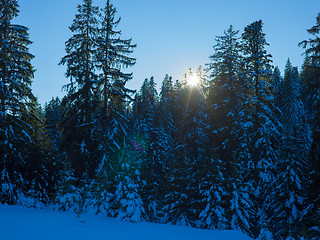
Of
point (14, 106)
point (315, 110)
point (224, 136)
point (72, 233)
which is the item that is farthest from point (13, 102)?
point (315, 110)

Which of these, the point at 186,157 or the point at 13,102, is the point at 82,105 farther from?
the point at 186,157

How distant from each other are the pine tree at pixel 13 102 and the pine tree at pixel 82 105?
2520mm

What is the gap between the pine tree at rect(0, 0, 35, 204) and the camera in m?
15.4

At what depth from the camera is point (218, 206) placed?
55.8 ft

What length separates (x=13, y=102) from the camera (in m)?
16.6

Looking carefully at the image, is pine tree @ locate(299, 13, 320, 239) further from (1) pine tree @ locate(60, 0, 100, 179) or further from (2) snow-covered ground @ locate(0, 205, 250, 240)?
(1) pine tree @ locate(60, 0, 100, 179)

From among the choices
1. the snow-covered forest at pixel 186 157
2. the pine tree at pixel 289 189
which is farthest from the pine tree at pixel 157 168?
the pine tree at pixel 289 189

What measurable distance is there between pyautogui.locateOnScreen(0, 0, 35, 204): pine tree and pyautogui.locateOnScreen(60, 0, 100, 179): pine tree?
252 cm

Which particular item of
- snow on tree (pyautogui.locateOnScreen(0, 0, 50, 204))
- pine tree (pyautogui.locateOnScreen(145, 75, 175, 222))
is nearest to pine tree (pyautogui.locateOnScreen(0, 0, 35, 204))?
snow on tree (pyautogui.locateOnScreen(0, 0, 50, 204))

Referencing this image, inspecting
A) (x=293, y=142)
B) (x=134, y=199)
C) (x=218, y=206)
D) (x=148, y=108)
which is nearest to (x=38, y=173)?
(x=134, y=199)

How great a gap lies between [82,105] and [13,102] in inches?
171

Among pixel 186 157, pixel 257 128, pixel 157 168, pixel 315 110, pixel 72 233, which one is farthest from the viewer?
pixel 157 168

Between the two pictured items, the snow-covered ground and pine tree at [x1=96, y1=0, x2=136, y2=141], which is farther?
pine tree at [x1=96, y1=0, x2=136, y2=141]

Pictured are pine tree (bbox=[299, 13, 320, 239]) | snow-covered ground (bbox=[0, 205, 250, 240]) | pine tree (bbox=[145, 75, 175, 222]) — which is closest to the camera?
snow-covered ground (bbox=[0, 205, 250, 240])
